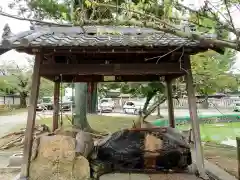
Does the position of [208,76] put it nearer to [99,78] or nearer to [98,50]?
[99,78]

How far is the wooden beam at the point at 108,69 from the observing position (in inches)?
243

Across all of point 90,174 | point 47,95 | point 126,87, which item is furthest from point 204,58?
point 47,95

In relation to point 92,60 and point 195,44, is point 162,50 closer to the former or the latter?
point 195,44

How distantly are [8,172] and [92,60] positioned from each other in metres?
3.44

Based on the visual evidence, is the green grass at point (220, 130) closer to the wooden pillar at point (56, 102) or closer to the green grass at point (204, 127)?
the green grass at point (204, 127)

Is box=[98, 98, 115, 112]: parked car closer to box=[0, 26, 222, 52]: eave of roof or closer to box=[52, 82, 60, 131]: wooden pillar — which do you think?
box=[52, 82, 60, 131]: wooden pillar

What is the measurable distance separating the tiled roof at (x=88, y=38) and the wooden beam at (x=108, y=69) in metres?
0.59

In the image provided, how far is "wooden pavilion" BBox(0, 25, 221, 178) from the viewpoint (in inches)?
213

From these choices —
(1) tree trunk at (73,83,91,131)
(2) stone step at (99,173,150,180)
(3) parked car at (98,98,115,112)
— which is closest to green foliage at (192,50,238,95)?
(1) tree trunk at (73,83,91,131)

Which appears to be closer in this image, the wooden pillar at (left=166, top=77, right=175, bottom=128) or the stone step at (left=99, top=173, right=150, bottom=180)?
the stone step at (left=99, top=173, right=150, bottom=180)

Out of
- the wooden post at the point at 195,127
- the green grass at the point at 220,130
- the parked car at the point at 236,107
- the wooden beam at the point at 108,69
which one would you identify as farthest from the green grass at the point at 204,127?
the wooden post at the point at 195,127

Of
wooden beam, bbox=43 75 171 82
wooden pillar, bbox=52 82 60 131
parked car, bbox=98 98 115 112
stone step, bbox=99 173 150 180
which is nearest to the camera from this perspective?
stone step, bbox=99 173 150 180

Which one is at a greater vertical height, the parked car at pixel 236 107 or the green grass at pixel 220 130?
the parked car at pixel 236 107

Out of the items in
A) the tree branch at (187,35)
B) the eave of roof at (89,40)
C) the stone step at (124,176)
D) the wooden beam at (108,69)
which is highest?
the eave of roof at (89,40)
